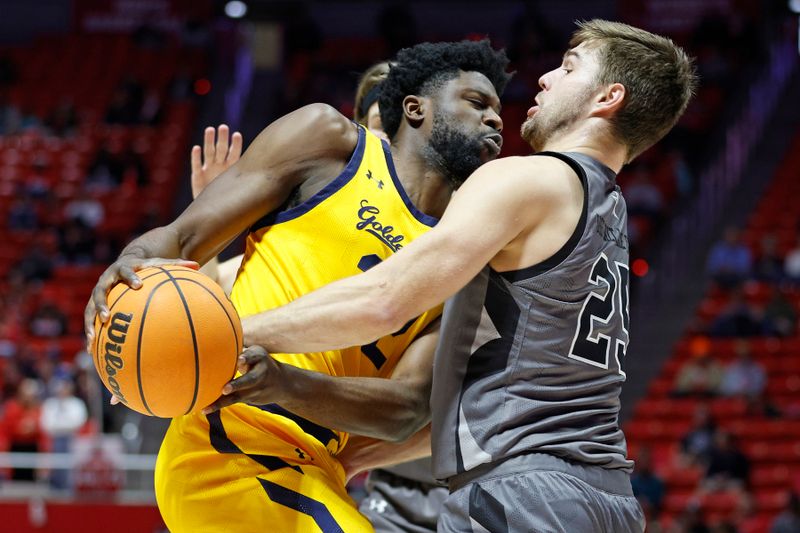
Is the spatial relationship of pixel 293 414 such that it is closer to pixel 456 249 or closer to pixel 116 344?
pixel 116 344

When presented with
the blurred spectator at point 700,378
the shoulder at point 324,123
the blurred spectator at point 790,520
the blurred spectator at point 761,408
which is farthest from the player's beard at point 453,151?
the blurred spectator at point 700,378

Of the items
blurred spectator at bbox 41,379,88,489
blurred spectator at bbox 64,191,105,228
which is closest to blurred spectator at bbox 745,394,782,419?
blurred spectator at bbox 41,379,88,489

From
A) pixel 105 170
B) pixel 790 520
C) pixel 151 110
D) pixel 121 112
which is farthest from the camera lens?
pixel 151 110

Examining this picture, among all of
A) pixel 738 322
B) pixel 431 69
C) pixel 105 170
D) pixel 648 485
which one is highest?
pixel 431 69

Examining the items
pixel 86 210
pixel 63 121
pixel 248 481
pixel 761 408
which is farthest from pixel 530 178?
pixel 63 121

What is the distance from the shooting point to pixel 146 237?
3.22 meters

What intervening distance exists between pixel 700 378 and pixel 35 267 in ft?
29.2

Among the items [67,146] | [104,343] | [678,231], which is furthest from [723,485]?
[67,146]

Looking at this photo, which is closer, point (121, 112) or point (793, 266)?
point (793, 266)

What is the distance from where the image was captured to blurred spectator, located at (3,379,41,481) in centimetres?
1212

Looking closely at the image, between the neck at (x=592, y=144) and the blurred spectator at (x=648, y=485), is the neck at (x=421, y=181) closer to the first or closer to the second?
the neck at (x=592, y=144)

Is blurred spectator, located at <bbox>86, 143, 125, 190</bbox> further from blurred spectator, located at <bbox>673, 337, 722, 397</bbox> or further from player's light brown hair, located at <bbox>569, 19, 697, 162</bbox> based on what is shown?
player's light brown hair, located at <bbox>569, 19, 697, 162</bbox>

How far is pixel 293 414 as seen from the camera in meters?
3.34

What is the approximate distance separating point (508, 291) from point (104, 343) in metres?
1.04
